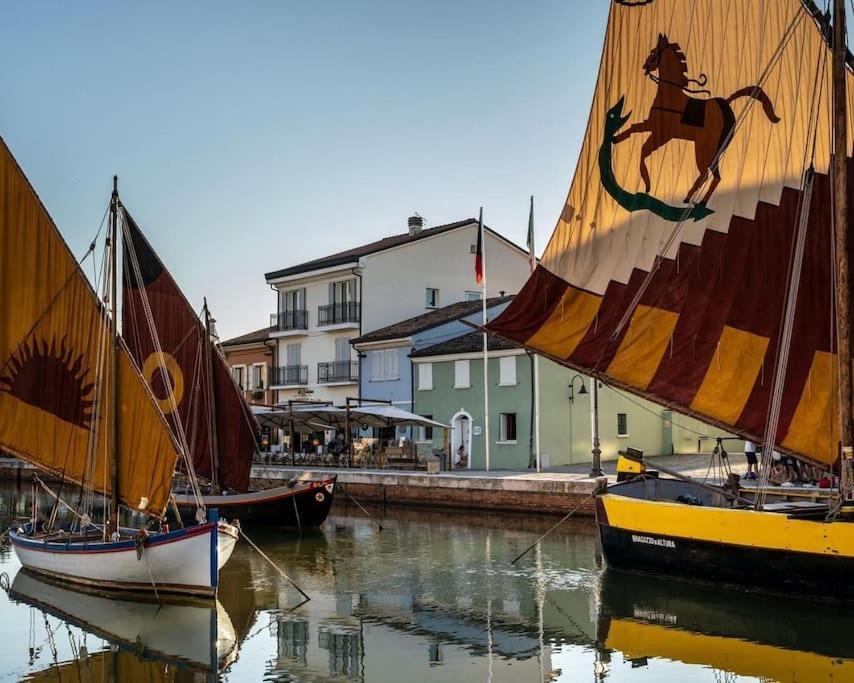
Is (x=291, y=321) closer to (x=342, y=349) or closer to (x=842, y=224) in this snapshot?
(x=342, y=349)

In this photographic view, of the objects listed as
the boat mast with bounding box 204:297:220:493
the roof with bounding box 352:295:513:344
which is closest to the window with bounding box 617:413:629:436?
the roof with bounding box 352:295:513:344

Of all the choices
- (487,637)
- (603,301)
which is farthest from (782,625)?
(603,301)

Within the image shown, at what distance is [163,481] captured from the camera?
18344 millimetres

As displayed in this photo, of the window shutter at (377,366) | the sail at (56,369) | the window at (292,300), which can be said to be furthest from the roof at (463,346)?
the sail at (56,369)

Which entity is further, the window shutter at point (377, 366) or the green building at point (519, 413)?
the window shutter at point (377, 366)

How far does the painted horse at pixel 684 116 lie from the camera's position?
17703mm

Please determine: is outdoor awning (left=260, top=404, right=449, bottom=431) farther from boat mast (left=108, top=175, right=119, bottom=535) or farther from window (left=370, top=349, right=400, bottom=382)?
boat mast (left=108, top=175, right=119, bottom=535)

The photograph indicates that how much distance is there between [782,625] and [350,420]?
976 inches

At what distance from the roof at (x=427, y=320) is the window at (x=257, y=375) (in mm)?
9412

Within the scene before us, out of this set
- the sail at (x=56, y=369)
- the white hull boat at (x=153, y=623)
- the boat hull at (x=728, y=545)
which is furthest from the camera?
the sail at (x=56, y=369)

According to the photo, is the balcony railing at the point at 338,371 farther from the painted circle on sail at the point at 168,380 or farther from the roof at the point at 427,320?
the painted circle on sail at the point at 168,380

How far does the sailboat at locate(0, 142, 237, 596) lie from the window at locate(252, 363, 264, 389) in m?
32.5

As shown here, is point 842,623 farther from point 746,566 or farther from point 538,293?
point 538,293

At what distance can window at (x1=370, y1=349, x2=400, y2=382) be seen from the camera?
44969 millimetres
